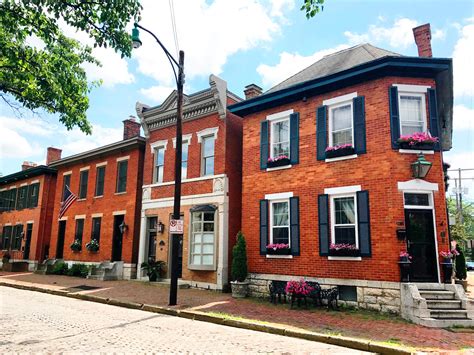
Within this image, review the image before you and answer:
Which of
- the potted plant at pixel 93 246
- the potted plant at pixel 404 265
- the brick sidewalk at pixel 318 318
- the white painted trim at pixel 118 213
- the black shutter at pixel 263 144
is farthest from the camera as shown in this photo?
the potted plant at pixel 93 246

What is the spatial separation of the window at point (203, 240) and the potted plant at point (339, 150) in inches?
236

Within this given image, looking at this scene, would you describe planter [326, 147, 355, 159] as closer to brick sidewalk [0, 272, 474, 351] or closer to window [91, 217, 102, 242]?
brick sidewalk [0, 272, 474, 351]

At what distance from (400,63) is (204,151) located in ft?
30.0

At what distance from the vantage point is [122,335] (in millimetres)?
8000

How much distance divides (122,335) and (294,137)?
914cm

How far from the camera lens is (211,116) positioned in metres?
17.3

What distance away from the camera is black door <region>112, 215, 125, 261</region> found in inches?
816

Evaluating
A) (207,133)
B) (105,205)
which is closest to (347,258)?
(207,133)

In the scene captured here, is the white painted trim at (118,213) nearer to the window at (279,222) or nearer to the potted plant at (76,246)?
the potted plant at (76,246)

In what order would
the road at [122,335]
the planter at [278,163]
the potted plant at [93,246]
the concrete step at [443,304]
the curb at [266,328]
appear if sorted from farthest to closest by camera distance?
1. the potted plant at [93,246]
2. the planter at [278,163]
3. the concrete step at [443,304]
4. the curb at [266,328]
5. the road at [122,335]

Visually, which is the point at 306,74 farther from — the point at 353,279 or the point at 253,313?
the point at 253,313

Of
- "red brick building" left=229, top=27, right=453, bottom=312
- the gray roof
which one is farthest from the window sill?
the gray roof

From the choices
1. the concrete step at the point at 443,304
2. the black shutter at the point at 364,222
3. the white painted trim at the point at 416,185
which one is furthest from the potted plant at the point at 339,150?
the concrete step at the point at 443,304

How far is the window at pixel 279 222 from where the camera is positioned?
13.8 metres
